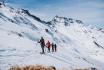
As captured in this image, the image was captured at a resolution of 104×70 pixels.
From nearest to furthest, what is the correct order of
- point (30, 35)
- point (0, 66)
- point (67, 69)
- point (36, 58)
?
point (0, 66), point (67, 69), point (36, 58), point (30, 35)

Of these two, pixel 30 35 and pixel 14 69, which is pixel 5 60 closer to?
pixel 14 69

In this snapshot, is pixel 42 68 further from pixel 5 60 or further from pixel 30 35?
pixel 30 35

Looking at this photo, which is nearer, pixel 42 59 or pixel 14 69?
pixel 14 69

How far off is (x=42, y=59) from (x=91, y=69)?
22.6 feet

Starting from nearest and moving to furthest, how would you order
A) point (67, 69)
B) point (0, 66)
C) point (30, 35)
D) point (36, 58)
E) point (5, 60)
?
point (0, 66) < point (67, 69) < point (5, 60) < point (36, 58) < point (30, 35)

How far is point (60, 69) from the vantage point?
110ft

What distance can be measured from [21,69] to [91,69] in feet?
48.7

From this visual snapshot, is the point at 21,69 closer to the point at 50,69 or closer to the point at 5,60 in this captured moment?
the point at 50,69

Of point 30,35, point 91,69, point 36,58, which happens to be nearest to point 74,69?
point 91,69

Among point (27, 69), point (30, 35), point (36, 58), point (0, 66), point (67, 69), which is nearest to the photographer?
point (27, 69)

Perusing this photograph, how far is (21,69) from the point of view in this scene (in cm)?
2727

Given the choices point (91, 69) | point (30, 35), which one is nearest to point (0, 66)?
point (91, 69)

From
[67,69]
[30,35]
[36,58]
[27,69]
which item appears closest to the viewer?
[27,69]

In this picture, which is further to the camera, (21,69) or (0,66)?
(0,66)
